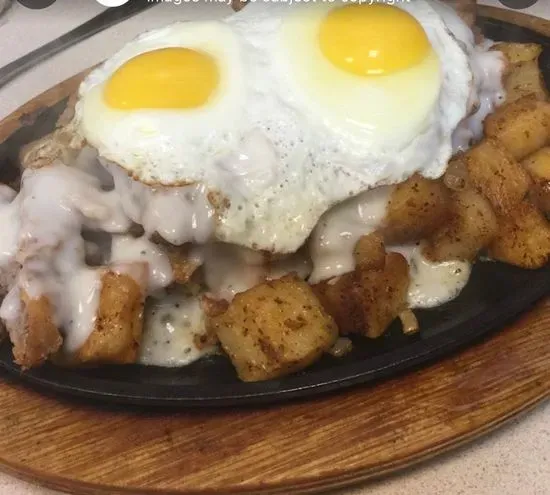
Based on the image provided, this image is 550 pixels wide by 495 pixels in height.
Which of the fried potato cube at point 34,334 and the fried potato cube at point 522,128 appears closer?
the fried potato cube at point 34,334

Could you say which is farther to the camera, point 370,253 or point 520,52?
point 520,52

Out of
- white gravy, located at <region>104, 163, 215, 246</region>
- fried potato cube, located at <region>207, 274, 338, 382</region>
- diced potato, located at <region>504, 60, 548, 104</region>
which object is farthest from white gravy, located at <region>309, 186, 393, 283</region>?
diced potato, located at <region>504, 60, 548, 104</region>

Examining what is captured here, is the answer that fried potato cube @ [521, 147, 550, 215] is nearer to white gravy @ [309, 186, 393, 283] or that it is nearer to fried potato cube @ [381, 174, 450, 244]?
fried potato cube @ [381, 174, 450, 244]

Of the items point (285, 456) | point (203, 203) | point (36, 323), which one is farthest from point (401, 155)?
point (36, 323)

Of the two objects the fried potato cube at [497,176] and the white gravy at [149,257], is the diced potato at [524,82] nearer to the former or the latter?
the fried potato cube at [497,176]

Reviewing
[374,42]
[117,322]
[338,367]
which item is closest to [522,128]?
[374,42]

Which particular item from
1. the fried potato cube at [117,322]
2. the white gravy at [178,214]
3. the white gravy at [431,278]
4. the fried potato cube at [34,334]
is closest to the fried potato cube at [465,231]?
the white gravy at [431,278]

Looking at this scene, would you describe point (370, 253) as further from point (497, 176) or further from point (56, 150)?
point (56, 150)
